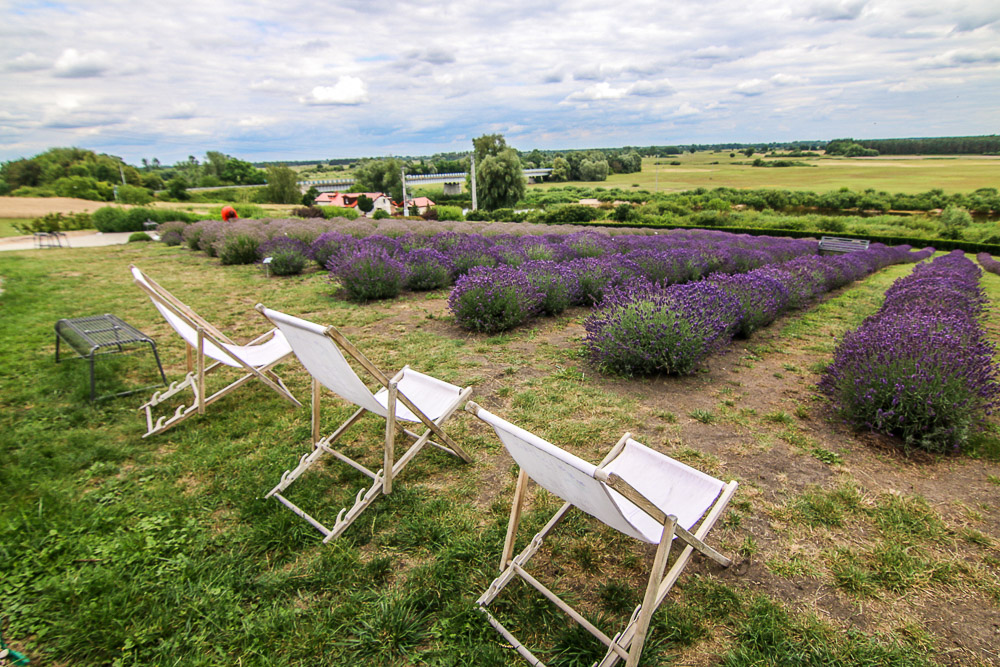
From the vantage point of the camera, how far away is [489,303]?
18.1 ft

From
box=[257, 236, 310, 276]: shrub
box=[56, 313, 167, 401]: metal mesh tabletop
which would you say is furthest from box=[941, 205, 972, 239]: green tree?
box=[56, 313, 167, 401]: metal mesh tabletop

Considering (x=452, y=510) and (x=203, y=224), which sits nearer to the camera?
(x=452, y=510)

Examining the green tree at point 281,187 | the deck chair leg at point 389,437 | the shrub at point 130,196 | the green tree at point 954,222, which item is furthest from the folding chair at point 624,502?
the green tree at point 281,187

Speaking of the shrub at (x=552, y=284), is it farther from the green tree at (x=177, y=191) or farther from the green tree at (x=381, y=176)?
the green tree at (x=381, y=176)

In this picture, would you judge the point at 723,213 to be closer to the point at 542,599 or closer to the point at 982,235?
the point at 982,235

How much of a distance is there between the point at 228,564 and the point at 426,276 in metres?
6.10

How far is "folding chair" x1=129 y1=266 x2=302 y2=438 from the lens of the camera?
330cm

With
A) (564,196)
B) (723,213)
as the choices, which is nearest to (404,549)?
(723,213)

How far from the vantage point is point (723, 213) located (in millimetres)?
30312

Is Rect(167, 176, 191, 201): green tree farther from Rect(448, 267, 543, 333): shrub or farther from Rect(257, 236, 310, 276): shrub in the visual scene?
Rect(448, 267, 543, 333): shrub

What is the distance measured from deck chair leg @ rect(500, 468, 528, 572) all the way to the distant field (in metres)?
51.4

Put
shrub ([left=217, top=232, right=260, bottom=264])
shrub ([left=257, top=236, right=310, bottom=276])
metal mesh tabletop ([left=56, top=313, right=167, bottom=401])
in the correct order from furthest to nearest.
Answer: shrub ([left=217, top=232, right=260, bottom=264])
shrub ([left=257, top=236, right=310, bottom=276])
metal mesh tabletop ([left=56, top=313, right=167, bottom=401])

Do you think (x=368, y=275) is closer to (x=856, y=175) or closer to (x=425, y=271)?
(x=425, y=271)

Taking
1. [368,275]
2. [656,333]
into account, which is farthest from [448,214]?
[656,333]
